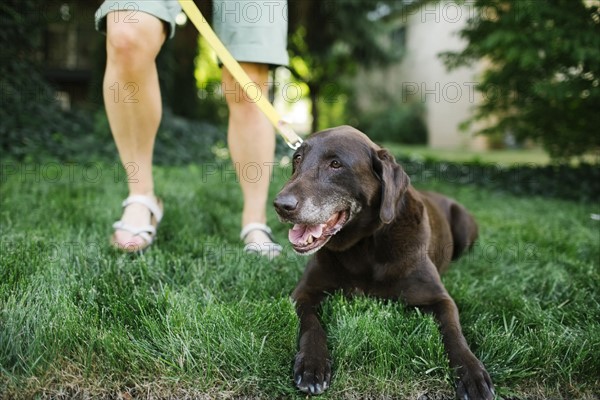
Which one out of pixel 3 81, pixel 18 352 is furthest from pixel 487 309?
pixel 3 81

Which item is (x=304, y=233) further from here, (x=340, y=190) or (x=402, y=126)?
(x=402, y=126)

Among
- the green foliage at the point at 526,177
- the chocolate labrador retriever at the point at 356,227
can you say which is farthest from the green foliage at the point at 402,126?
the chocolate labrador retriever at the point at 356,227

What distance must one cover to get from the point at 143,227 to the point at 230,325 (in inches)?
49.3

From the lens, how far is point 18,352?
177 cm

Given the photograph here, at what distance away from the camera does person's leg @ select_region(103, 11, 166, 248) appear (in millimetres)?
2777

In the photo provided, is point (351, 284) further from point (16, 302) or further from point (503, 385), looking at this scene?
point (16, 302)

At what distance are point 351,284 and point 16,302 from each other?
1.35 metres

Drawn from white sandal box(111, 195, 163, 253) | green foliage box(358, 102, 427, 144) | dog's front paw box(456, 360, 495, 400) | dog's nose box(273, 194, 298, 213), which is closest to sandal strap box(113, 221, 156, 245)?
white sandal box(111, 195, 163, 253)

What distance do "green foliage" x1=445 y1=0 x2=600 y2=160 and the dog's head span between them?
445 centimetres

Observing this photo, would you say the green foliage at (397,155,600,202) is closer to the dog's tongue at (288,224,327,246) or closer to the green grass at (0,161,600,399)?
the green grass at (0,161,600,399)

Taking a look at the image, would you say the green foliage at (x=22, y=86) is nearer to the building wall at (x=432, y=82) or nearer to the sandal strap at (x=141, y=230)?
the sandal strap at (x=141, y=230)

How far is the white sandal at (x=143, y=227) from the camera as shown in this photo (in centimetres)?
295

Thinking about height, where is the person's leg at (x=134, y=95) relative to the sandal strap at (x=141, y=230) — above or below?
above

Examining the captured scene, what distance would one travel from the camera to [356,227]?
245 cm
